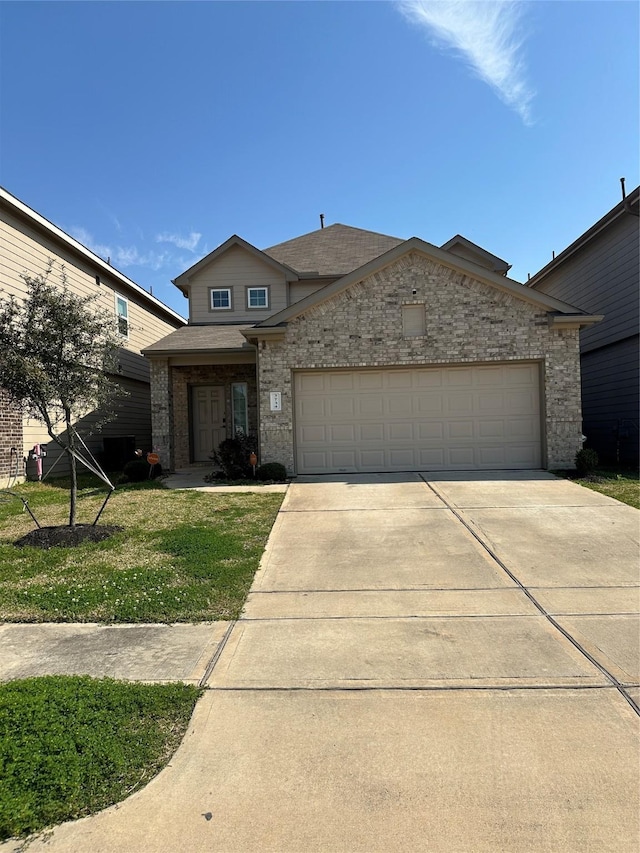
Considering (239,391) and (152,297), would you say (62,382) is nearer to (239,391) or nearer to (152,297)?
(239,391)

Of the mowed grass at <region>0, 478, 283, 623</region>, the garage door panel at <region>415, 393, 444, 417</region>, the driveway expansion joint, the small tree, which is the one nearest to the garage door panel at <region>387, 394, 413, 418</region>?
the garage door panel at <region>415, 393, 444, 417</region>

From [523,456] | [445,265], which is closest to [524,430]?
[523,456]

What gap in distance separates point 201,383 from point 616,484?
10.7m

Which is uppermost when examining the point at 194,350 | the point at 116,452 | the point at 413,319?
the point at 413,319

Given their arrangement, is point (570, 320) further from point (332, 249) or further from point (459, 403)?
point (332, 249)

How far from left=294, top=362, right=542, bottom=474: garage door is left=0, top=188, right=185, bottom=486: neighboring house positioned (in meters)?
4.31

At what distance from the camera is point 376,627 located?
407cm

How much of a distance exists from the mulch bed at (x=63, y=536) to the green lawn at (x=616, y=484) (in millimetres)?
7743

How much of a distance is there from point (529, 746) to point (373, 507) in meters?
5.63

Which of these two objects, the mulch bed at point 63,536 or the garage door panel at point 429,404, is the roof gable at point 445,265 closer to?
the garage door panel at point 429,404

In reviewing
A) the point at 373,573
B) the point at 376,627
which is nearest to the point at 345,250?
the point at 373,573

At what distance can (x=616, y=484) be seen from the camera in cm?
976

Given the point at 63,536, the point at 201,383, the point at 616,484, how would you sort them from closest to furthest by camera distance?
the point at 63,536, the point at 616,484, the point at 201,383

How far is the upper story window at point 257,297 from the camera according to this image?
15391mm
